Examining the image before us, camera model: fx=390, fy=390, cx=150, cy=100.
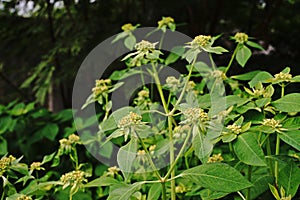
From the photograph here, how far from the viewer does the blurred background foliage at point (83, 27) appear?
1.75m

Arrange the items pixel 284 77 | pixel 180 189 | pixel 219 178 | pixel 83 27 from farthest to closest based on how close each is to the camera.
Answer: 1. pixel 83 27
2. pixel 180 189
3. pixel 284 77
4. pixel 219 178

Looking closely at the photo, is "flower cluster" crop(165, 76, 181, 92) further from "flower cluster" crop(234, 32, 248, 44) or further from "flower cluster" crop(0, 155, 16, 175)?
"flower cluster" crop(0, 155, 16, 175)

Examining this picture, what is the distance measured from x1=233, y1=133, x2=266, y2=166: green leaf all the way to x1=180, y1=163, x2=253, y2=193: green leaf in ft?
0.10

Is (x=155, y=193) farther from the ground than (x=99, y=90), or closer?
closer

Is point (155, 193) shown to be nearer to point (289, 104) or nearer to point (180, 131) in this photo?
point (180, 131)

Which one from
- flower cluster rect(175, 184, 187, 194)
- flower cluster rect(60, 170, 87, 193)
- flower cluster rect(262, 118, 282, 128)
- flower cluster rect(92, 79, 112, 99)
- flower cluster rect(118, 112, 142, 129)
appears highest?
flower cluster rect(92, 79, 112, 99)

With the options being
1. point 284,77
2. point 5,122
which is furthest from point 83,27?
point 284,77

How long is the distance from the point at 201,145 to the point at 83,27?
1409 millimetres

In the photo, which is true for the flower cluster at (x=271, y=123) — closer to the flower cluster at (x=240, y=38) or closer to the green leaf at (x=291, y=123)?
the green leaf at (x=291, y=123)

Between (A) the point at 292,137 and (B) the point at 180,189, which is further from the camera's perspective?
(B) the point at 180,189

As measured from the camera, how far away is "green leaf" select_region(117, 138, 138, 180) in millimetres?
517

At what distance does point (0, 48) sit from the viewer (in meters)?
1.99

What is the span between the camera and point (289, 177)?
0.55 m

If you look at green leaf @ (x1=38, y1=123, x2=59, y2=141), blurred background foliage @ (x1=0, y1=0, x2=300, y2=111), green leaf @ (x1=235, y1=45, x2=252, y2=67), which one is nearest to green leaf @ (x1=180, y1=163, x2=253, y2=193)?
green leaf @ (x1=235, y1=45, x2=252, y2=67)
